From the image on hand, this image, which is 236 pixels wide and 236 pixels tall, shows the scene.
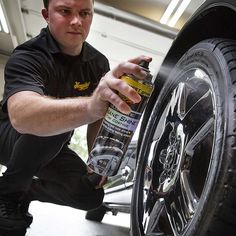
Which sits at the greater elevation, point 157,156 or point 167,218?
point 157,156

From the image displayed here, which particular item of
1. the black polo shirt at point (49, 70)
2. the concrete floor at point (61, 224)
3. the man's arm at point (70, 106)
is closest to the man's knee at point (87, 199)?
the concrete floor at point (61, 224)

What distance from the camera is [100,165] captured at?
0.99 meters

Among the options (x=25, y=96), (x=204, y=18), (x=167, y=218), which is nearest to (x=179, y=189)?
(x=167, y=218)

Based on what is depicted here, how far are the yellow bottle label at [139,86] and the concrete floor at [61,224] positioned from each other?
3.03 ft

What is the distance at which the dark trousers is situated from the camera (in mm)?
1421

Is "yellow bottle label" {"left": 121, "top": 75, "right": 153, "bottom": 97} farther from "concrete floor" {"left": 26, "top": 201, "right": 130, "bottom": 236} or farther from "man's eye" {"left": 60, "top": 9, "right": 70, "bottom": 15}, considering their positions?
"concrete floor" {"left": 26, "top": 201, "right": 130, "bottom": 236}

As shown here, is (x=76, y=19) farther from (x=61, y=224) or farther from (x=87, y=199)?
(x=61, y=224)

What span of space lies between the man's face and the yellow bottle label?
0.71 metres

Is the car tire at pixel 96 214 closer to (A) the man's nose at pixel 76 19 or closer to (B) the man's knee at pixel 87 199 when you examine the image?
(B) the man's knee at pixel 87 199

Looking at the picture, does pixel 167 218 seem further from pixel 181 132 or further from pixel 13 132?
pixel 13 132

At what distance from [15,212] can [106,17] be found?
7.16 feet

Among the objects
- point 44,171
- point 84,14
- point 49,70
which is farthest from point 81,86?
point 44,171

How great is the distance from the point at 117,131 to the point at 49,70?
643 millimetres

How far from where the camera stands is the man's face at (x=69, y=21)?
146cm
